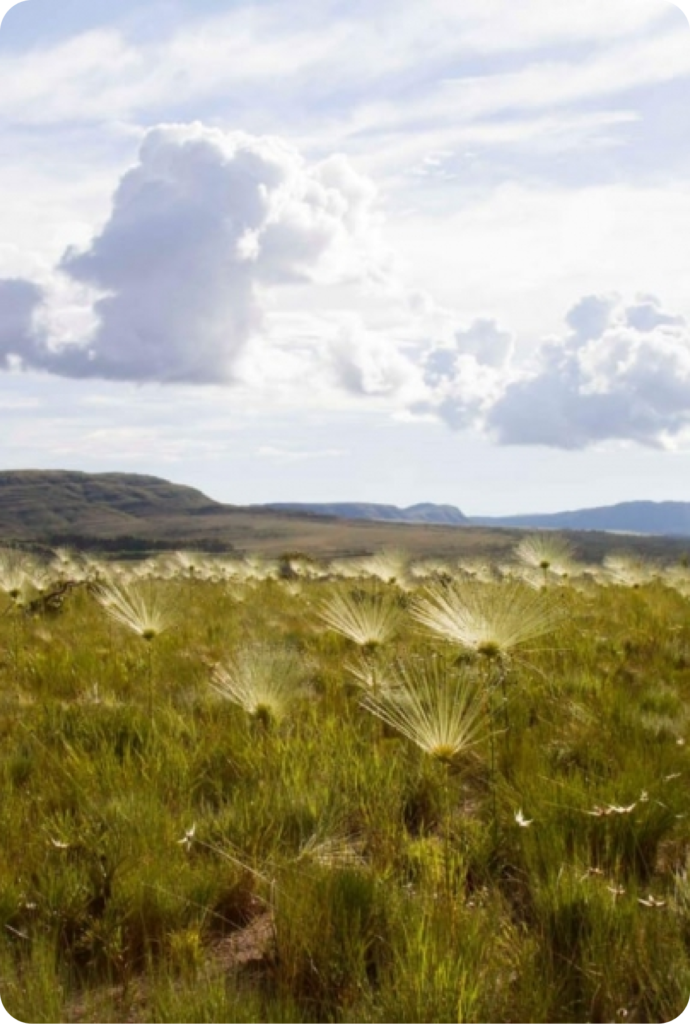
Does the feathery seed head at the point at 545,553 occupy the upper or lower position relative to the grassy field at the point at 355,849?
upper

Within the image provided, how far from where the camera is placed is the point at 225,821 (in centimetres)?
381

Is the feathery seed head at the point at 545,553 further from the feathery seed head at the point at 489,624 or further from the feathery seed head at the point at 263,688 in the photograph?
the feathery seed head at the point at 489,624

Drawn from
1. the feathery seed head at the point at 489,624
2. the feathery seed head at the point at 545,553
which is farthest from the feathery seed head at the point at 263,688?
the feathery seed head at the point at 545,553

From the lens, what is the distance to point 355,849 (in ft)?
12.5

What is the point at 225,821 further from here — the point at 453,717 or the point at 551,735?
the point at 551,735

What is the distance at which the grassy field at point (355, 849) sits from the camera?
106 inches

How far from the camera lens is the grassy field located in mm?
2701

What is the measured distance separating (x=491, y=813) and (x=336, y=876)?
46.1 inches

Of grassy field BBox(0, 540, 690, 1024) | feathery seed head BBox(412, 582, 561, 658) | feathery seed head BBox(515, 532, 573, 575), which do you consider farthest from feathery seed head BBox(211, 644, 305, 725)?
feathery seed head BBox(515, 532, 573, 575)

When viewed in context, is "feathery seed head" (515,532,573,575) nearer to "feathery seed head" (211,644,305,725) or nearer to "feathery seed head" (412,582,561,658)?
"feathery seed head" (211,644,305,725)

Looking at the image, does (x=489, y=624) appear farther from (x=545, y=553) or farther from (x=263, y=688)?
(x=545, y=553)

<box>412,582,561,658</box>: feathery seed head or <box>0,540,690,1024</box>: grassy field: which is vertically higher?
<box>412,582,561,658</box>: feathery seed head

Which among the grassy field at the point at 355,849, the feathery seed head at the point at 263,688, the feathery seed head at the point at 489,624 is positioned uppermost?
the feathery seed head at the point at 489,624

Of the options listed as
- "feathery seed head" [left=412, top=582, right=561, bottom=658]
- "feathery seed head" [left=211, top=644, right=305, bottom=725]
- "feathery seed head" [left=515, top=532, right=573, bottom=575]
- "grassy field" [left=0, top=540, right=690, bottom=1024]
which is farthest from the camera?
"feathery seed head" [left=515, top=532, right=573, bottom=575]
